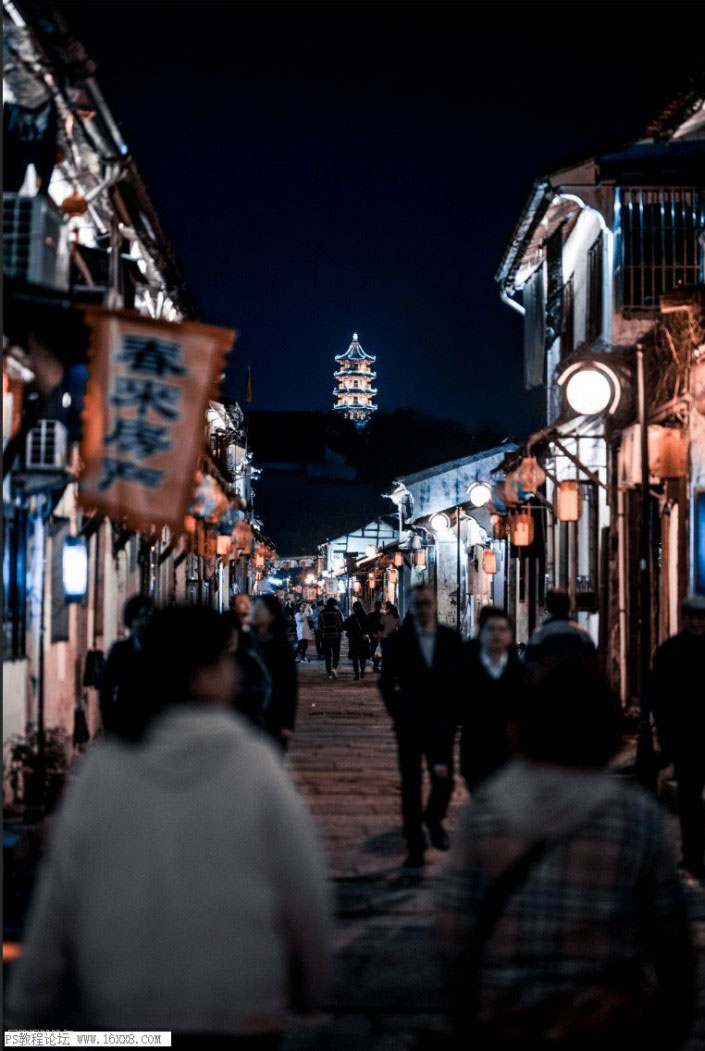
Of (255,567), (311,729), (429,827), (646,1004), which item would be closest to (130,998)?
(646,1004)

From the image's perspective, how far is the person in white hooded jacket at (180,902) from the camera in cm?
325

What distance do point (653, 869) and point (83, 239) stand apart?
49.2ft

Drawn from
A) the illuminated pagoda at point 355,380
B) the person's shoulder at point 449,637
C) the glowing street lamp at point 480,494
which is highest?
the illuminated pagoda at point 355,380

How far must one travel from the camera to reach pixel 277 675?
39.5ft

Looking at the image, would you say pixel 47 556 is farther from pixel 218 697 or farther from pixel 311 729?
pixel 218 697

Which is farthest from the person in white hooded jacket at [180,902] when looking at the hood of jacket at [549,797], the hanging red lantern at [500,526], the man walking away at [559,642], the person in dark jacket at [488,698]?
the hanging red lantern at [500,526]

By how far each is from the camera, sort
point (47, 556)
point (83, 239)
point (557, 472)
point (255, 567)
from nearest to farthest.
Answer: point (47, 556)
point (83, 239)
point (557, 472)
point (255, 567)

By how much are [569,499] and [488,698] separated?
10.8 m

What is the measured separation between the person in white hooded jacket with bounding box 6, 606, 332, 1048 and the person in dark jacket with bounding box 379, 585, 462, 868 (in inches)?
A: 298

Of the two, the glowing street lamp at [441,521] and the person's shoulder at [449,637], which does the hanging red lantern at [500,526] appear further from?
the person's shoulder at [449,637]

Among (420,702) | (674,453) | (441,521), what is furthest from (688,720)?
(441,521)

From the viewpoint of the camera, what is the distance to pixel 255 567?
6425 cm

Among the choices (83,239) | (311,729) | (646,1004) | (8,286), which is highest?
(83,239)

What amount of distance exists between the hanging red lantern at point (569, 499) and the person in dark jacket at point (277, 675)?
9.35m
